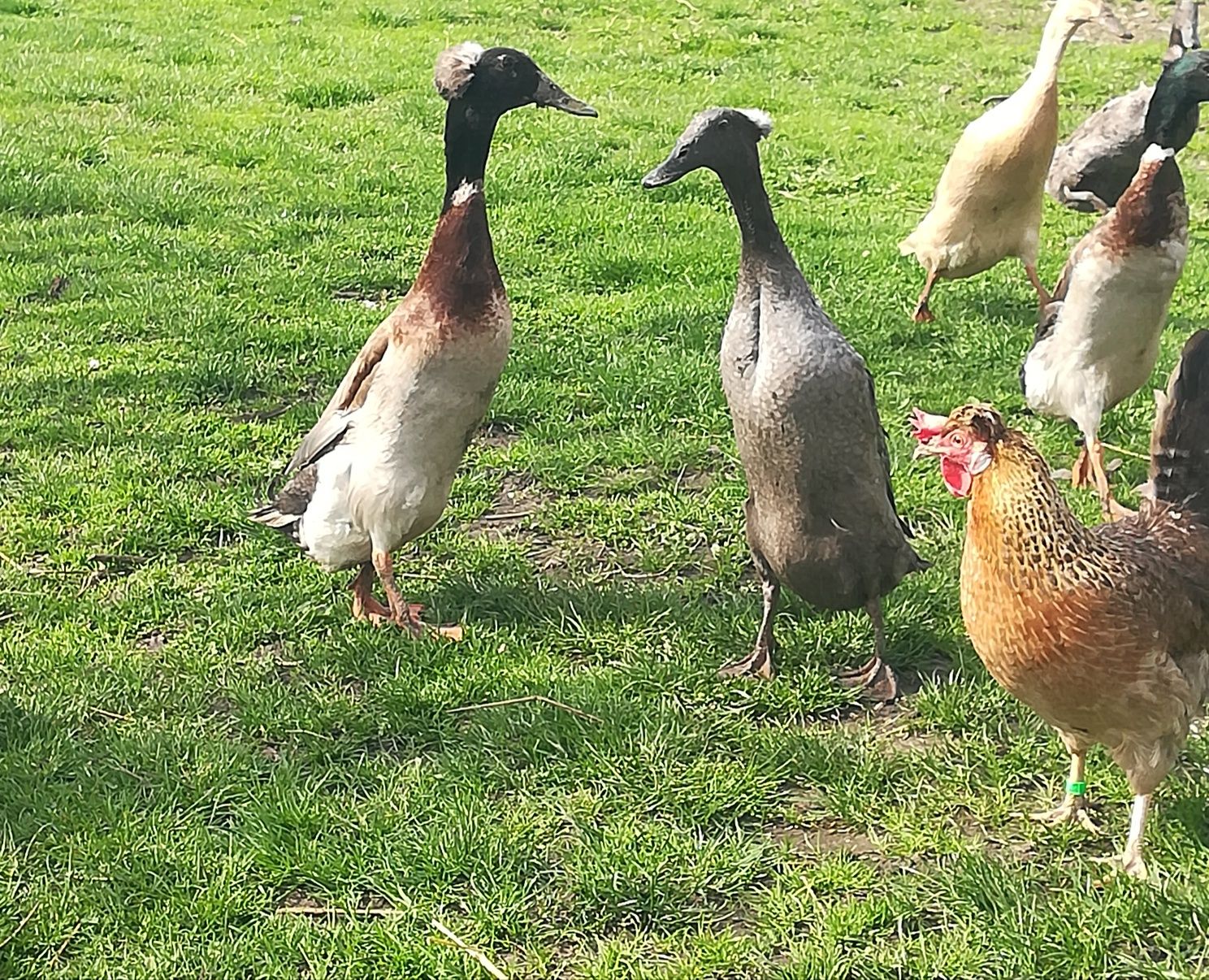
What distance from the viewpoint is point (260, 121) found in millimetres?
8297

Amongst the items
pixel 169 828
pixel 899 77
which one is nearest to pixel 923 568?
pixel 169 828

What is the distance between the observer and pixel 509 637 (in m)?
3.90

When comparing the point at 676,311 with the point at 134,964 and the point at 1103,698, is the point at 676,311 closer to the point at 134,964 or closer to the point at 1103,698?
the point at 1103,698

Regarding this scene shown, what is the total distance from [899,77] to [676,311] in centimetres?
464

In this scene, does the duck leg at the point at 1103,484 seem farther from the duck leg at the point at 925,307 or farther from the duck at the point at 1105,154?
the duck at the point at 1105,154

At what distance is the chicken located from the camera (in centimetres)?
280

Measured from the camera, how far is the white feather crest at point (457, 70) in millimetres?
3783

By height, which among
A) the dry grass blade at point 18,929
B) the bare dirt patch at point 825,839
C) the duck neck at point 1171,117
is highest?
the duck neck at point 1171,117

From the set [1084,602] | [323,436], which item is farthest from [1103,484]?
[323,436]

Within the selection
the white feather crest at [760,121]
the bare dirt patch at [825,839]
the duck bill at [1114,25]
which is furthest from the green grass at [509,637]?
the duck bill at [1114,25]

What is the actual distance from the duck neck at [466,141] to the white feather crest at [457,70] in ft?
0.11

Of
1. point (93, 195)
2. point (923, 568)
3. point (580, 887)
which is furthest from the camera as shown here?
point (93, 195)

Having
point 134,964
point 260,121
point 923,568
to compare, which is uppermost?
point 260,121

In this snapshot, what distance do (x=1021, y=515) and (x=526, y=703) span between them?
55.6 inches
